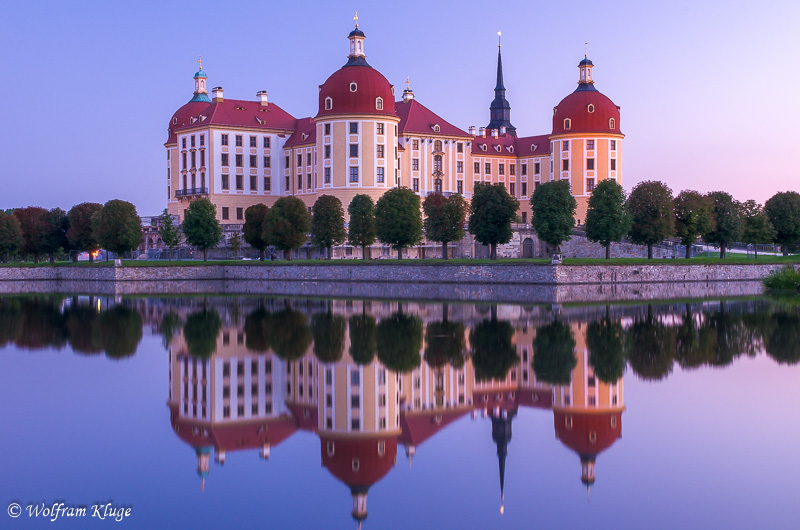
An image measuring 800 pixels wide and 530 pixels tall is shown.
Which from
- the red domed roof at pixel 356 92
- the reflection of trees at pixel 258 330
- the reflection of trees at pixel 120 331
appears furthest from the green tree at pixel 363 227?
the reflection of trees at pixel 120 331

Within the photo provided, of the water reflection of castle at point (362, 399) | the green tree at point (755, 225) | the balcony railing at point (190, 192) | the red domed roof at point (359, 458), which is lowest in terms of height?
the red domed roof at point (359, 458)

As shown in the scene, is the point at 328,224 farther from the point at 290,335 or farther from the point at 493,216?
the point at 290,335

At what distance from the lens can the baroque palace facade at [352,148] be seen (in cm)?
6700

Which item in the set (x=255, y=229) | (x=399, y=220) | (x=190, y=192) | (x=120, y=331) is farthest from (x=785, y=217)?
(x=120, y=331)

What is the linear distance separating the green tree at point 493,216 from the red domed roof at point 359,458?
41924mm

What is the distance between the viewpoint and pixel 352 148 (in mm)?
66938

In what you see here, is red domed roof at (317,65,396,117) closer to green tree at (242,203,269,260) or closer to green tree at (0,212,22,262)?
green tree at (242,203,269,260)

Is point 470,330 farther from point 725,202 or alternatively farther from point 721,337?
point 725,202

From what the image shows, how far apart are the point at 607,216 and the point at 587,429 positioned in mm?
40325

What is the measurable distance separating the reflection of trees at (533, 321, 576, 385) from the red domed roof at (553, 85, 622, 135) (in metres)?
50.3

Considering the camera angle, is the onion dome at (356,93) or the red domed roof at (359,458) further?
the onion dome at (356,93)

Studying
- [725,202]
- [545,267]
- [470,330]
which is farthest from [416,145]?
[470,330]

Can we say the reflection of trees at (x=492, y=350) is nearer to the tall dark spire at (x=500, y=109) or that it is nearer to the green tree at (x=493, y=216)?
the green tree at (x=493, y=216)

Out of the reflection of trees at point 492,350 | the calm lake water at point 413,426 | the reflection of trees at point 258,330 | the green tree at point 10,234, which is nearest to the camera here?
the calm lake water at point 413,426
